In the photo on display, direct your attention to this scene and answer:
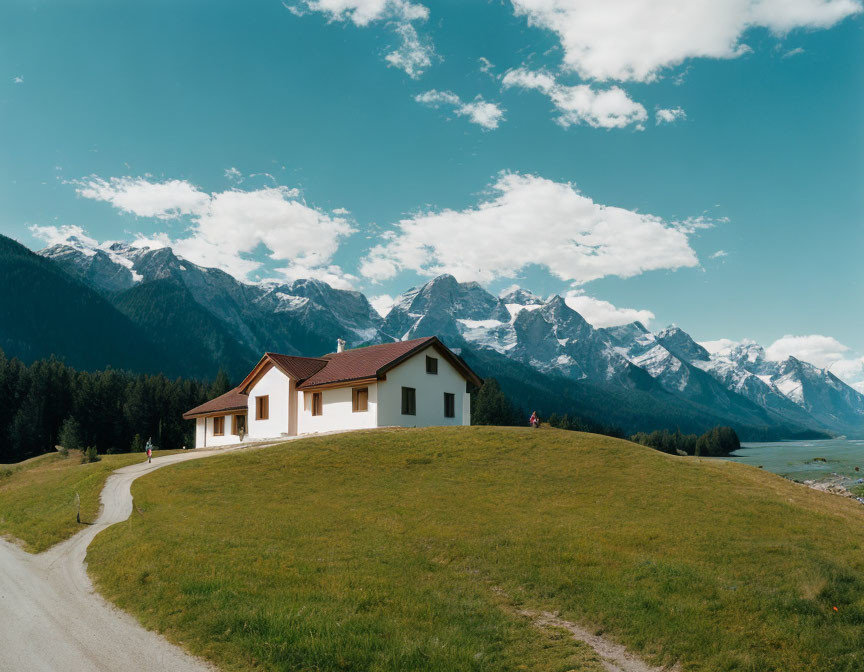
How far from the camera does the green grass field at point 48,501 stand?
71.5ft

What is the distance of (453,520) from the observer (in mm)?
20734

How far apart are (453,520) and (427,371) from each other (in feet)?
87.0

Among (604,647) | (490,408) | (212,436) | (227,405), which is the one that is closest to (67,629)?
(604,647)

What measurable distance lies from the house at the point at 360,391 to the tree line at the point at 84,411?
50195 mm

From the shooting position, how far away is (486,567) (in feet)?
52.5

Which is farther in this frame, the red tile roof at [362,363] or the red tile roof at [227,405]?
the red tile roof at [227,405]

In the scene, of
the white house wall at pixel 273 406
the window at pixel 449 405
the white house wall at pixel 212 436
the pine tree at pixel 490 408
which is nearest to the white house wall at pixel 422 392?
the window at pixel 449 405

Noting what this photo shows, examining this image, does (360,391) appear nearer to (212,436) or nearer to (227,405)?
(227,405)

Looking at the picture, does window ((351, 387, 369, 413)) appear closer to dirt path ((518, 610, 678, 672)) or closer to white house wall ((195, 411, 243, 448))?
white house wall ((195, 411, 243, 448))

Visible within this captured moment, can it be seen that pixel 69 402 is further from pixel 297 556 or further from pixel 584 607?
pixel 584 607

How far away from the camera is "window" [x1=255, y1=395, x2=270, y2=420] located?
1964 inches

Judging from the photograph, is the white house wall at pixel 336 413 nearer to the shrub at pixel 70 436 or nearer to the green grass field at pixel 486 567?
the green grass field at pixel 486 567

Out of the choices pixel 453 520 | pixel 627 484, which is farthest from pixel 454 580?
pixel 627 484

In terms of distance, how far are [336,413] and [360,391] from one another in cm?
280
